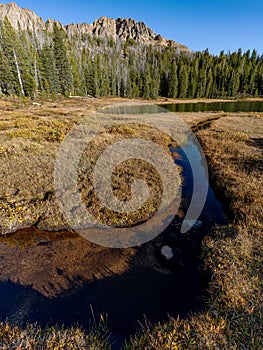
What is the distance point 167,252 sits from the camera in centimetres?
809

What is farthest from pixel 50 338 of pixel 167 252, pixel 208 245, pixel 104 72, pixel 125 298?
pixel 104 72

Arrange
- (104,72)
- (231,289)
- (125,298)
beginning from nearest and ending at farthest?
(231,289)
(125,298)
(104,72)

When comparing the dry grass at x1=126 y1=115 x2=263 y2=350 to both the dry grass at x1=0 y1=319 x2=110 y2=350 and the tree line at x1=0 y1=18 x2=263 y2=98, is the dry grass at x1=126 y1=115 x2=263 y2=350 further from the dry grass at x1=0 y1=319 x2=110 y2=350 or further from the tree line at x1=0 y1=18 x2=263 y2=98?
the tree line at x1=0 y1=18 x2=263 y2=98

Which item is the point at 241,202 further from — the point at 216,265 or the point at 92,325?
the point at 92,325

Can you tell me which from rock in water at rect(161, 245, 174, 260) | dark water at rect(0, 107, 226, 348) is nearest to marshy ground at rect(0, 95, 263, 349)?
dark water at rect(0, 107, 226, 348)

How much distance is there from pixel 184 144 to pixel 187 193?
12265mm

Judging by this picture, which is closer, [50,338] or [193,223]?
[50,338]

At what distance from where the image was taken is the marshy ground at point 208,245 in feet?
15.5

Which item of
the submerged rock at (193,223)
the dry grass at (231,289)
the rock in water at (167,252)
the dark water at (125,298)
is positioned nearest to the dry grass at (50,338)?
the dark water at (125,298)

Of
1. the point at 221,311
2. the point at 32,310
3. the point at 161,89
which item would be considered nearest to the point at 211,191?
the point at 221,311

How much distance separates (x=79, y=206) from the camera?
1048 centimetres

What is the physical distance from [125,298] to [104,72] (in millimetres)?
98542

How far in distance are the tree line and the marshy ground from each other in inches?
1816

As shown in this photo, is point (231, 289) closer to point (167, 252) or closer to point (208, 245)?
point (208, 245)
